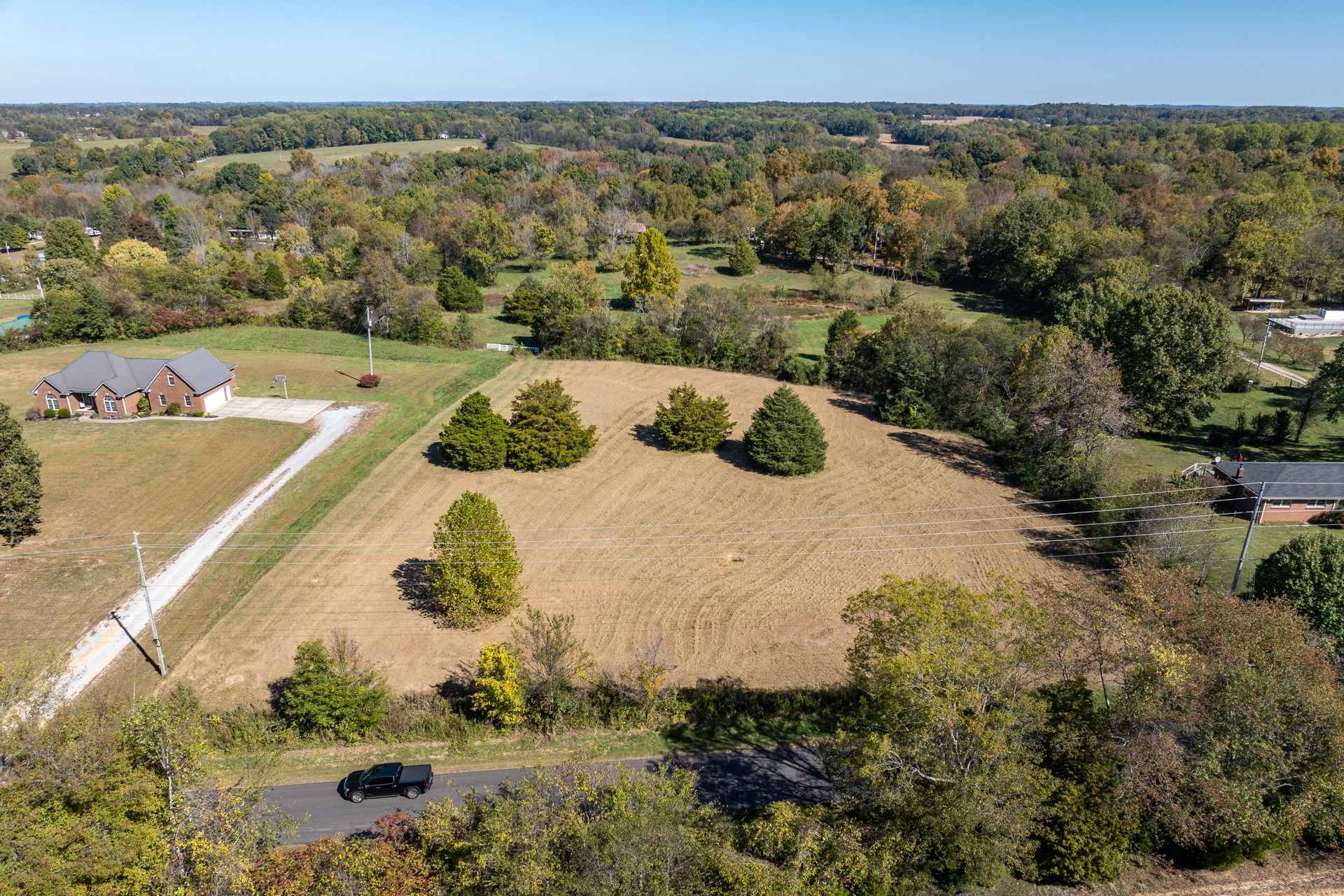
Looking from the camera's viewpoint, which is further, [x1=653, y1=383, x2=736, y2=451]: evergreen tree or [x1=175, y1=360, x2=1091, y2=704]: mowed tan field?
[x1=653, y1=383, x2=736, y2=451]: evergreen tree

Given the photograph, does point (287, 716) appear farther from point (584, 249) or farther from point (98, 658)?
point (584, 249)

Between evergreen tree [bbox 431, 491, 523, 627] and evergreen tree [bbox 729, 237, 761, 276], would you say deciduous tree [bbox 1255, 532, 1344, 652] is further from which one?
evergreen tree [bbox 729, 237, 761, 276]

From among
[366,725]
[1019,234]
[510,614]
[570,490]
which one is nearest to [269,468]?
[570,490]

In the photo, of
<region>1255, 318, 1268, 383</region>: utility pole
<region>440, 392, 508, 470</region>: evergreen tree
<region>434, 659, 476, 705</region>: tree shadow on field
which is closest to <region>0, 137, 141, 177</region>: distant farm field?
<region>440, 392, 508, 470</region>: evergreen tree

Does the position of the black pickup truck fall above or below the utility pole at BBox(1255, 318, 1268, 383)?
below

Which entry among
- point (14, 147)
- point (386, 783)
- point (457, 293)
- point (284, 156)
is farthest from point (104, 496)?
point (14, 147)

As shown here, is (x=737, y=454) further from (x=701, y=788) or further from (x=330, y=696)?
(x=330, y=696)
